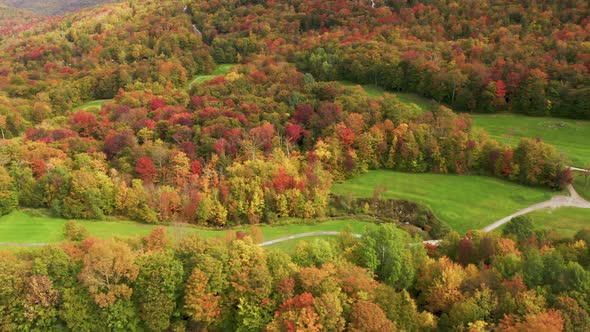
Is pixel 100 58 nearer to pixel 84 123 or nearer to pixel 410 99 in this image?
pixel 84 123

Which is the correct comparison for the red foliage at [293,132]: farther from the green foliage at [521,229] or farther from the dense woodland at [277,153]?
the green foliage at [521,229]

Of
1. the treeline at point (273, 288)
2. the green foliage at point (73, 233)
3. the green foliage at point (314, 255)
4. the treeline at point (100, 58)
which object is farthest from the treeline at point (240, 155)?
the treeline at point (100, 58)

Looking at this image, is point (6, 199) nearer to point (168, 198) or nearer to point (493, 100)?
point (168, 198)

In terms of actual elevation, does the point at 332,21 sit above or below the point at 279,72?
above

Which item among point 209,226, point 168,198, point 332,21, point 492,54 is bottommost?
point 209,226

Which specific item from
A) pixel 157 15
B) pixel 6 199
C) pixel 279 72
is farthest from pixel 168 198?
pixel 157 15

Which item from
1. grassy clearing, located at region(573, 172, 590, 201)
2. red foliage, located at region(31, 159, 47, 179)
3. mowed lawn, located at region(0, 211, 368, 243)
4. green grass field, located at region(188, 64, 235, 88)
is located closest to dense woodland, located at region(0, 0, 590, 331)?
red foliage, located at region(31, 159, 47, 179)

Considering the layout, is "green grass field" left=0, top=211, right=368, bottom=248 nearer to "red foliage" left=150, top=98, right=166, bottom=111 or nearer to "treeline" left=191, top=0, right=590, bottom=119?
"red foliage" left=150, top=98, right=166, bottom=111
